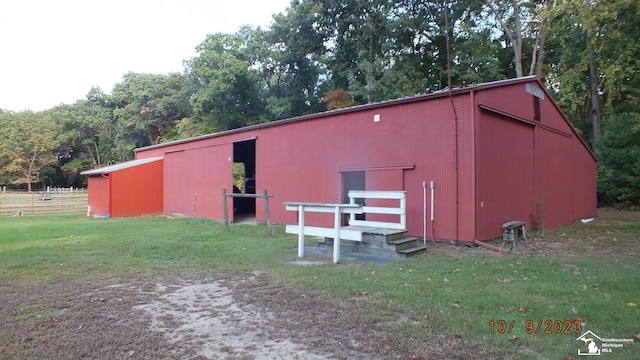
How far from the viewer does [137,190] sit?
1762cm

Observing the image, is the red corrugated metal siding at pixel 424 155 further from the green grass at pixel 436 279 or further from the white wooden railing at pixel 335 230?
the white wooden railing at pixel 335 230

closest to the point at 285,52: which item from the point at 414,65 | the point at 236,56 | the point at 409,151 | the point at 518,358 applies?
the point at 236,56

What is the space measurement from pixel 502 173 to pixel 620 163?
47.4 ft

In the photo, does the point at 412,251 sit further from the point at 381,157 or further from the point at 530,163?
the point at 530,163

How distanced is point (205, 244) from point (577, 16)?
1921 cm

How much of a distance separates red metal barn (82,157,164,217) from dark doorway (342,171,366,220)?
10982 millimetres

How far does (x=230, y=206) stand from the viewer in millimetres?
15383

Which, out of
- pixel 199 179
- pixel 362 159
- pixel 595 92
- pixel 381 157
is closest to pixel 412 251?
pixel 381 157

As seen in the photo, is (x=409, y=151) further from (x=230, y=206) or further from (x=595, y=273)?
(x=230, y=206)

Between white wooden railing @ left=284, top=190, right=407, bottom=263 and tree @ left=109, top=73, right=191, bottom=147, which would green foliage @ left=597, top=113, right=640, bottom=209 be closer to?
white wooden railing @ left=284, top=190, right=407, bottom=263

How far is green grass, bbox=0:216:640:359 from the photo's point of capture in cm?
338

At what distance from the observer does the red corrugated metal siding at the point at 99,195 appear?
17047 millimetres

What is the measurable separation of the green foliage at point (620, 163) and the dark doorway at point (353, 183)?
50.8ft

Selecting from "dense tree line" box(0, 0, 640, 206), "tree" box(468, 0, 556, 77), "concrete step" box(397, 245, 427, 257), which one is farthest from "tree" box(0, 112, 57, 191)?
"concrete step" box(397, 245, 427, 257)
